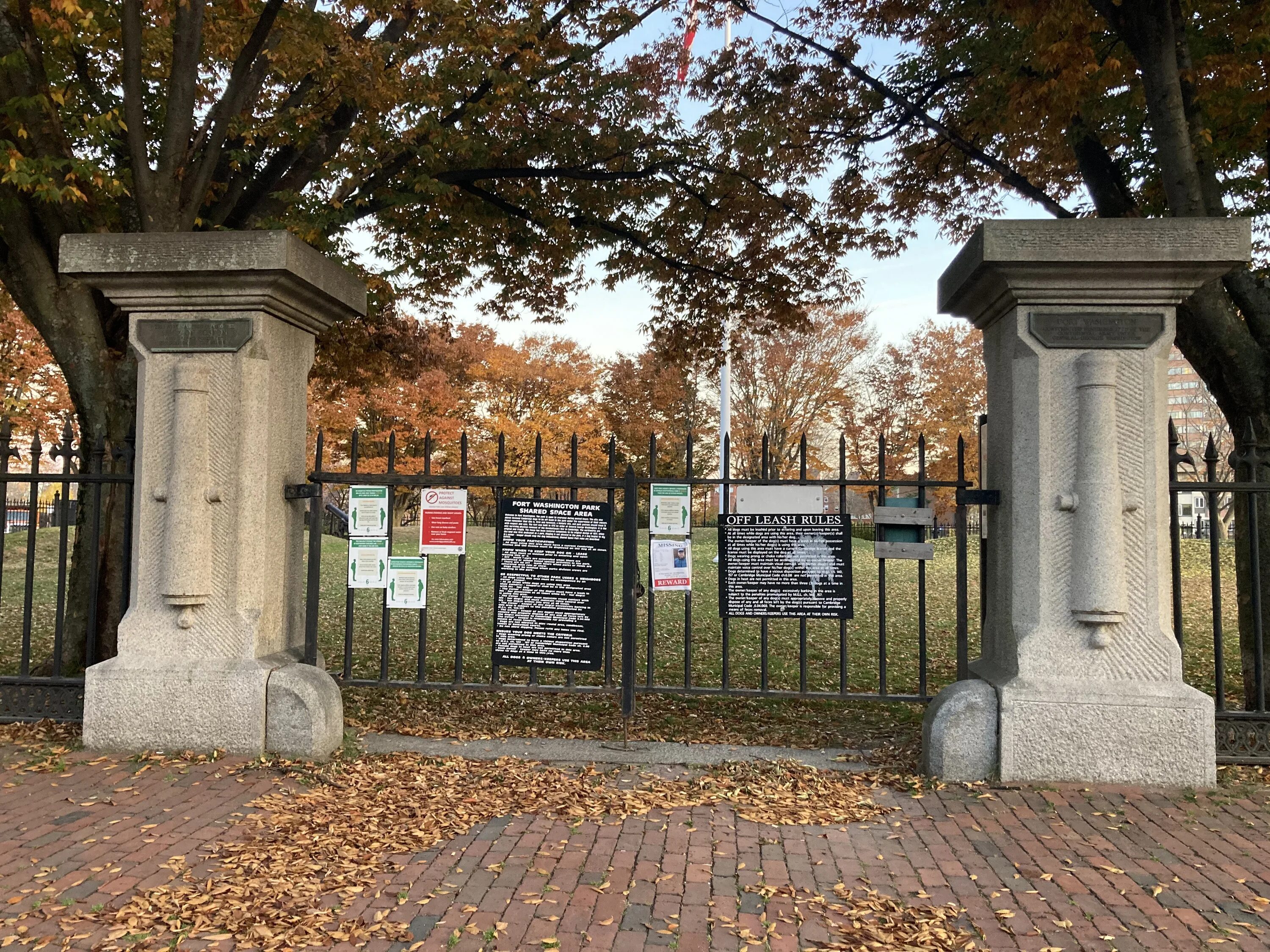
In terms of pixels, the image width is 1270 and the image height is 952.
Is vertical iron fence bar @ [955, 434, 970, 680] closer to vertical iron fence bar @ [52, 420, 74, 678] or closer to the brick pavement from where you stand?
the brick pavement

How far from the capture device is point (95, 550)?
562 centimetres

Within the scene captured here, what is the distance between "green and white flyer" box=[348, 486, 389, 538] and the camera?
5.57 metres

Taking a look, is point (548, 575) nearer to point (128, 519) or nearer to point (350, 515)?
point (350, 515)

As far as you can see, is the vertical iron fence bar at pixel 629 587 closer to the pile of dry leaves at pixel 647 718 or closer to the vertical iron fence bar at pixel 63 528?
the pile of dry leaves at pixel 647 718

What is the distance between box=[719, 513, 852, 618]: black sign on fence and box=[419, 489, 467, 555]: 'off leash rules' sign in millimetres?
1636

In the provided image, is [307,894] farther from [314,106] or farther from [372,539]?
[314,106]

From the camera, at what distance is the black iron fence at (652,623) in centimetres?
539

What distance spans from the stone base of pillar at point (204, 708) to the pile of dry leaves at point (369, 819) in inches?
14.6

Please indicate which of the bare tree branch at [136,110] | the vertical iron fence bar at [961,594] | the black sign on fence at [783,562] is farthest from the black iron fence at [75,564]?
the vertical iron fence bar at [961,594]

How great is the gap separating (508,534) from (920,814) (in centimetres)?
281

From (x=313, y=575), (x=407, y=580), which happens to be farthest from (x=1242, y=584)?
(x=313, y=575)

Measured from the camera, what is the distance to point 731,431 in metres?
30.7

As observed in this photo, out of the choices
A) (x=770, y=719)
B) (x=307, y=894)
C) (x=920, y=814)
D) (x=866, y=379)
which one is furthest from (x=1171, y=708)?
(x=866, y=379)

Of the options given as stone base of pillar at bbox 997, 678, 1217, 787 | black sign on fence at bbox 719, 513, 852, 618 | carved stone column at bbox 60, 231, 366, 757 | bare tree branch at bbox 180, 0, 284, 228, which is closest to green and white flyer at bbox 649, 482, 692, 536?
black sign on fence at bbox 719, 513, 852, 618
